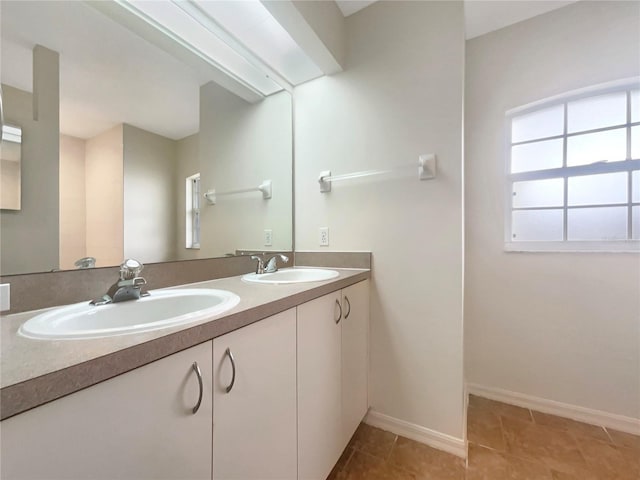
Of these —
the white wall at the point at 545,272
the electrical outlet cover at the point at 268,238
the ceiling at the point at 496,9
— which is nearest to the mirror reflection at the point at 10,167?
the electrical outlet cover at the point at 268,238

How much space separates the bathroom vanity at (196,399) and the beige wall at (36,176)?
19cm

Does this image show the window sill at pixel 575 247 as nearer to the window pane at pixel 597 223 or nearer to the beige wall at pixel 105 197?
the window pane at pixel 597 223

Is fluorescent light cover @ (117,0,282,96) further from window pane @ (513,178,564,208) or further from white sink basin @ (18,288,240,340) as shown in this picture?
window pane @ (513,178,564,208)

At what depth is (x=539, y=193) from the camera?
5.67 feet

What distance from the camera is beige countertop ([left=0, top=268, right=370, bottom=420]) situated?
0.36 m

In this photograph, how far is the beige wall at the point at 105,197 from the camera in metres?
0.89

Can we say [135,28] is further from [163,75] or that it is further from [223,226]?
[223,226]

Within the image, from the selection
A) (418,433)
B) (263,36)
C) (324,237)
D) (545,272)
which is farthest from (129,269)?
(545,272)

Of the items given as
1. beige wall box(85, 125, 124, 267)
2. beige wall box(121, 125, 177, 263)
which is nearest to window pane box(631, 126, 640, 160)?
beige wall box(121, 125, 177, 263)

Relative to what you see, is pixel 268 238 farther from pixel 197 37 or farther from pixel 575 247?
pixel 575 247

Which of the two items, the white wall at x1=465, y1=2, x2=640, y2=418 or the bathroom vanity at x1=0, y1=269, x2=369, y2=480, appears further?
the white wall at x1=465, y1=2, x2=640, y2=418

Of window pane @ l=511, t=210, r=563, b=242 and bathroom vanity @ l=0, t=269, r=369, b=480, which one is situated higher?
window pane @ l=511, t=210, r=563, b=242

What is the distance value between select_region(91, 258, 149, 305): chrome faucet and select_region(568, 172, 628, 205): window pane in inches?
94.7

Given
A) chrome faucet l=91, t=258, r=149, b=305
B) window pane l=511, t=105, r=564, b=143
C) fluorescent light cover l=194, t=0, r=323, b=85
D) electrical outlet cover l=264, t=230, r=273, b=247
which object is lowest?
chrome faucet l=91, t=258, r=149, b=305
